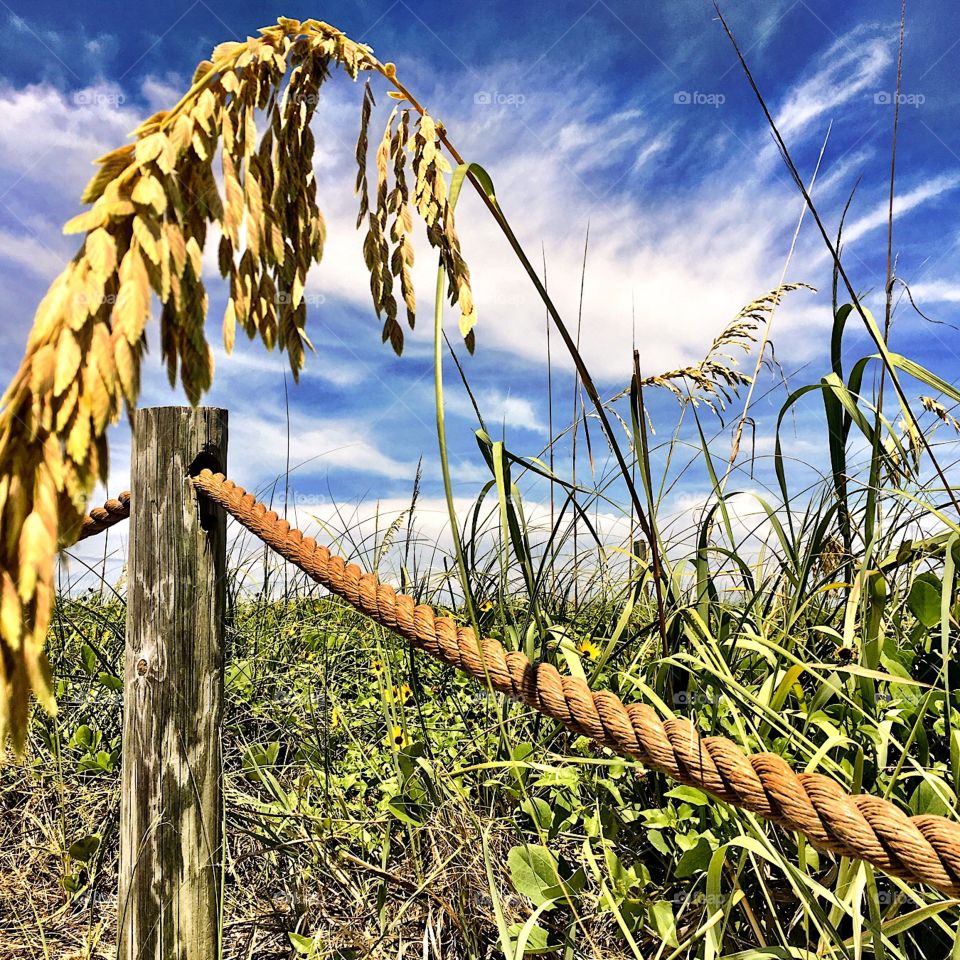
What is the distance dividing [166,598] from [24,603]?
52.4 inches

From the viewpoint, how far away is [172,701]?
1941mm

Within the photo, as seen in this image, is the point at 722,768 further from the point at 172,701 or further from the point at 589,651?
the point at 172,701

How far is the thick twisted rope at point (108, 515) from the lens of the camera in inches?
93.7

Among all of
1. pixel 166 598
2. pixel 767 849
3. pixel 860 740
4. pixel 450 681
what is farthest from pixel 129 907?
pixel 860 740

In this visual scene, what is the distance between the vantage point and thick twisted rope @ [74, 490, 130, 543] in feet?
7.80

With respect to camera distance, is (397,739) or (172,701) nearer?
(172,701)

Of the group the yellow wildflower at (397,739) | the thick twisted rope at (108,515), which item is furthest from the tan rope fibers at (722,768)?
the thick twisted rope at (108,515)

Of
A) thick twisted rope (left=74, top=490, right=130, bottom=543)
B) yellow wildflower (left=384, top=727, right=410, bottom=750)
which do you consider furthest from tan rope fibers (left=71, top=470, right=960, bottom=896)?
thick twisted rope (left=74, top=490, right=130, bottom=543)

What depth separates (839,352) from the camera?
189cm

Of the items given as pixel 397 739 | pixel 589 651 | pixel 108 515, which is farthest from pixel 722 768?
pixel 108 515

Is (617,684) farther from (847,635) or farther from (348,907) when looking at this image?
(348,907)

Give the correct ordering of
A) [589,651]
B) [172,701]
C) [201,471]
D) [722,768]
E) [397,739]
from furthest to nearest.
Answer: [397,739] < [589,651] < [201,471] < [172,701] < [722,768]

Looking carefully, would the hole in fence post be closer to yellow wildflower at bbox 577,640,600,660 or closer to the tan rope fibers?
the tan rope fibers

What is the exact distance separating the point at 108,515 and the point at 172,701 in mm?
734
